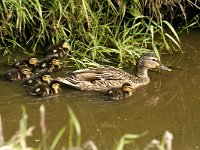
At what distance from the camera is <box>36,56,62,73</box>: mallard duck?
6.04 m

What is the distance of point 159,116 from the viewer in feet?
17.0

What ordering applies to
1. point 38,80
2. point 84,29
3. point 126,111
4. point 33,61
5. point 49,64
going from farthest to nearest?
point 84,29
point 49,64
point 33,61
point 38,80
point 126,111

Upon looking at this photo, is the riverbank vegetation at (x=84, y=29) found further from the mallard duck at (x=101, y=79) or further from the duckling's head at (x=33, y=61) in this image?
the duckling's head at (x=33, y=61)

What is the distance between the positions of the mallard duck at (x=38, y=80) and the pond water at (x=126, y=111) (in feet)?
0.29

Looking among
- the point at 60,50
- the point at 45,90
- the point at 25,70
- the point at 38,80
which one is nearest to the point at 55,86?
the point at 45,90

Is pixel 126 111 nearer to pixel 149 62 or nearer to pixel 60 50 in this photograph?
pixel 149 62

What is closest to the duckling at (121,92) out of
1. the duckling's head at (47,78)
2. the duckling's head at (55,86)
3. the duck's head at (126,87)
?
the duck's head at (126,87)

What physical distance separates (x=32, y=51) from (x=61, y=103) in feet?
4.35

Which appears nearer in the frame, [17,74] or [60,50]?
[17,74]

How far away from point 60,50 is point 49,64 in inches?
7.5

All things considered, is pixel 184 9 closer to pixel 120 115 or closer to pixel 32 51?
pixel 32 51

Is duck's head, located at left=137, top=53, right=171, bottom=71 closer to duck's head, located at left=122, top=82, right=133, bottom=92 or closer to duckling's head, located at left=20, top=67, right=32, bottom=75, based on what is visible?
duck's head, located at left=122, top=82, right=133, bottom=92

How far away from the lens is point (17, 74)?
580cm

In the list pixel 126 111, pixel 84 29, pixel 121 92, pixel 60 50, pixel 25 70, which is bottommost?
pixel 126 111
